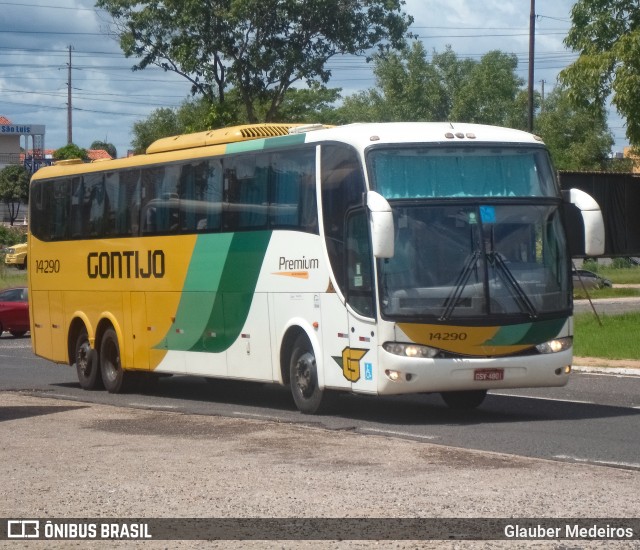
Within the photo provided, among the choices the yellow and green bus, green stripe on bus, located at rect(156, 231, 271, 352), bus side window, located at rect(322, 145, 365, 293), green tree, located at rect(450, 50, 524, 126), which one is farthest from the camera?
green tree, located at rect(450, 50, 524, 126)

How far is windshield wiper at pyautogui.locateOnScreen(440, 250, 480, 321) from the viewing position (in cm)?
1506

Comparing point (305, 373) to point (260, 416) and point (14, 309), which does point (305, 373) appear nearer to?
point (260, 416)

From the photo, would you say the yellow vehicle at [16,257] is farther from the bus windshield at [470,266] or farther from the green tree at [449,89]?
the bus windshield at [470,266]

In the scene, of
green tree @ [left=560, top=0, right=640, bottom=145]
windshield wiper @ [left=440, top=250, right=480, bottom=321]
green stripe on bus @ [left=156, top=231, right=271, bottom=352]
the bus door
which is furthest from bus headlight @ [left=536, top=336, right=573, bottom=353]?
green tree @ [left=560, top=0, right=640, bottom=145]

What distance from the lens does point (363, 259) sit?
50.6ft

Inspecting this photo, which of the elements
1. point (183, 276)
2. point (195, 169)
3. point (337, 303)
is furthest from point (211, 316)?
point (337, 303)

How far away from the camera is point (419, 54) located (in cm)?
10581

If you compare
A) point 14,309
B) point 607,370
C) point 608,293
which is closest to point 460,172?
point 607,370

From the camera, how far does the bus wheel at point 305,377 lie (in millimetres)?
16469

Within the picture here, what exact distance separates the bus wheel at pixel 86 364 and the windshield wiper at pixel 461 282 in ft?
27.9

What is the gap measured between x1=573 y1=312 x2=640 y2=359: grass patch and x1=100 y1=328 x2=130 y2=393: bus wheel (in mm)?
8498

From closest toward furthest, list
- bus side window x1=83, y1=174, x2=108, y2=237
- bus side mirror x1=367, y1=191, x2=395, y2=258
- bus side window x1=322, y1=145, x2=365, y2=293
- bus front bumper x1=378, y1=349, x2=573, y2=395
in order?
bus side mirror x1=367, y1=191, x2=395, y2=258 < bus front bumper x1=378, y1=349, x2=573, y2=395 < bus side window x1=322, y1=145, x2=365, y2=293 < bus side window x1=83, y1=174, x2=108, y2=237

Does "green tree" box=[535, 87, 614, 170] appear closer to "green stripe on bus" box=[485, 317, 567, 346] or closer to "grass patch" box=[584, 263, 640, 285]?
"grass patch" box=[584, 263, 640, 285]

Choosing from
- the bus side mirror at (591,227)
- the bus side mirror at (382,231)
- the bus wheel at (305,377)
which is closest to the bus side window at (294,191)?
the bus wheel at (305,377)
